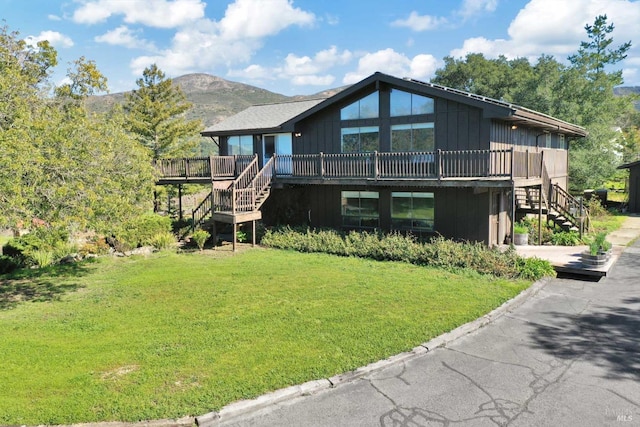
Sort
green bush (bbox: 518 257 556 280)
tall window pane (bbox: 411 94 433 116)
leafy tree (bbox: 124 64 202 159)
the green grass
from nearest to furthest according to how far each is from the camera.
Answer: the green grass
green bush (bbox: 518 257 556 280)
tall window pane (bbox: 411 94 433 116)
leafy tree (bbox: 124 64 202 159)

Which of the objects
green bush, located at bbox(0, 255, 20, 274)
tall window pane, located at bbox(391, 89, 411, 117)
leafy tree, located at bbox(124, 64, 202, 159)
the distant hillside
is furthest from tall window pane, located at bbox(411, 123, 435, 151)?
the distant hillside

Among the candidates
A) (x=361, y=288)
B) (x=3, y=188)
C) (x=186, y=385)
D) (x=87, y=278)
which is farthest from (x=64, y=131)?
(x=361, y=288)

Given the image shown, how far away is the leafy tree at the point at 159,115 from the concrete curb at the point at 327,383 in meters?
33.2

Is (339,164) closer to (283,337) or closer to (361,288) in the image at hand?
(361,288)

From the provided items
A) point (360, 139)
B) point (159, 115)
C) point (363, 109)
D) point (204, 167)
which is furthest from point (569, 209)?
point (159, 115)

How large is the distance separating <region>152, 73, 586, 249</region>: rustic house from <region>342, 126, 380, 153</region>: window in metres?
0.04

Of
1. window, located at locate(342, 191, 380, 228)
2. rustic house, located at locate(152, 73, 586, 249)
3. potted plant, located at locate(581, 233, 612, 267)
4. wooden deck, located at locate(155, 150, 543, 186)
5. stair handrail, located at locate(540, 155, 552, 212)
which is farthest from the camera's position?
window, located at locate(342, 191, 380, 228)

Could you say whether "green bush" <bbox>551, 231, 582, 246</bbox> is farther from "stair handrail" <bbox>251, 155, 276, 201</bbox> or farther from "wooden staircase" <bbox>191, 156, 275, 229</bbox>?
"stair handrail" <bbox>251, 155, 276, 201</bbox>

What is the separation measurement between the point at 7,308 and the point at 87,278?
10.0 ft

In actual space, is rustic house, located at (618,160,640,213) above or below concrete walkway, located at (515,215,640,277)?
above

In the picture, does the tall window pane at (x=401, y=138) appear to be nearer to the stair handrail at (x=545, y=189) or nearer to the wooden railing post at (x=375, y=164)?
the wooden railing post at (x=375, y=164)

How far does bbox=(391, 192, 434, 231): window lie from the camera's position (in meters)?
17.6

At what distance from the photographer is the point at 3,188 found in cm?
864

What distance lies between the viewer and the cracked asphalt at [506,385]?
584 centimetres
